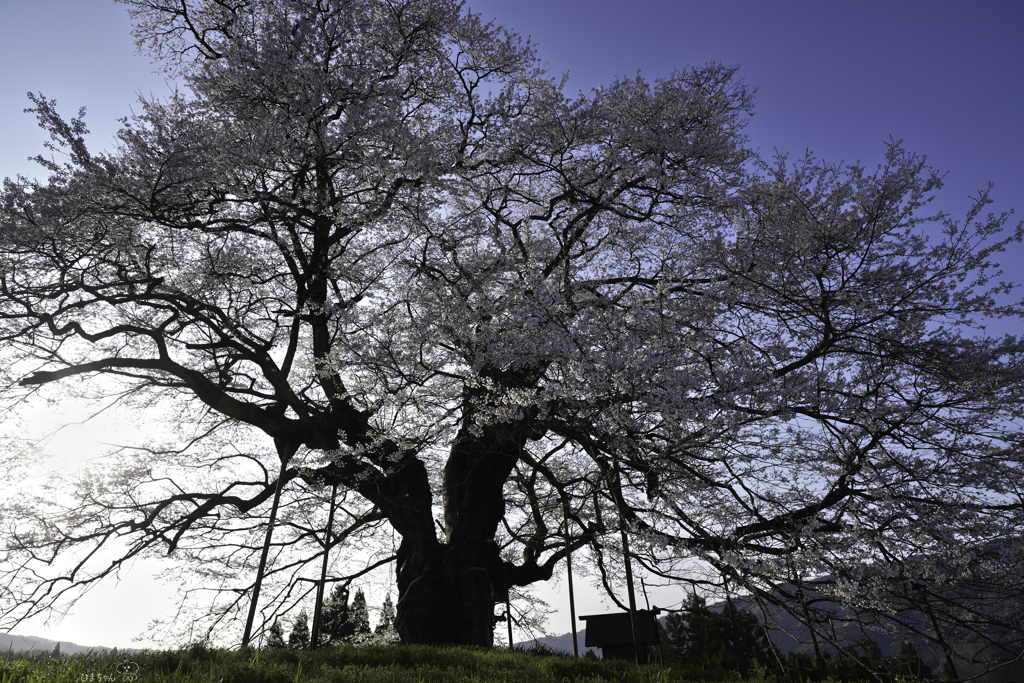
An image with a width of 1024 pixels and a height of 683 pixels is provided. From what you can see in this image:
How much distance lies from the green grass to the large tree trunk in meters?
2.24

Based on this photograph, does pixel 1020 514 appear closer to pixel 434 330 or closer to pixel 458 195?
pixel 434 330

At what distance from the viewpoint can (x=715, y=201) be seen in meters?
9.36

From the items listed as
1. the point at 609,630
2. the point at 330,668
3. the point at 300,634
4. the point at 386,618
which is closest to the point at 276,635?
the point at 300,634

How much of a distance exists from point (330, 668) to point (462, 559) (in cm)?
402

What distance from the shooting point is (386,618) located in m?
16.6

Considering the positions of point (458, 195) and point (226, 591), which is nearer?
point (458, 195)

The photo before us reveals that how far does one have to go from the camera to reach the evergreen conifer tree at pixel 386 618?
15.1m

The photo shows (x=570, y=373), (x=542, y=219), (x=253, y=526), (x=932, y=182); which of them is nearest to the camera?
(x=570, y=373)


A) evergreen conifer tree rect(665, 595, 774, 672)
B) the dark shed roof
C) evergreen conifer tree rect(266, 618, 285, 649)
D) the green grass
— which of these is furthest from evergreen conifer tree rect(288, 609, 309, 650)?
evergreen conifer tree rect(665, 595, 774, 672)

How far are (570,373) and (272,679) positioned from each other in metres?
4.26

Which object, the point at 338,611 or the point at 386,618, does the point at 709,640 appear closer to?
the point at 386,618

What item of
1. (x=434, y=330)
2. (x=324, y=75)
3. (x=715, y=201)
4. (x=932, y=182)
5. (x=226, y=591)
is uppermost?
(x=324, y=75)

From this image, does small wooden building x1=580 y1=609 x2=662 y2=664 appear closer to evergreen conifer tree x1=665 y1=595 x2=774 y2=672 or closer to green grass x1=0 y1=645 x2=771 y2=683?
green grass x1=0 y1=645 x2=771 y2=683

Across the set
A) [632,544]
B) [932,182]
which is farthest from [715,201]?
[632,544]
